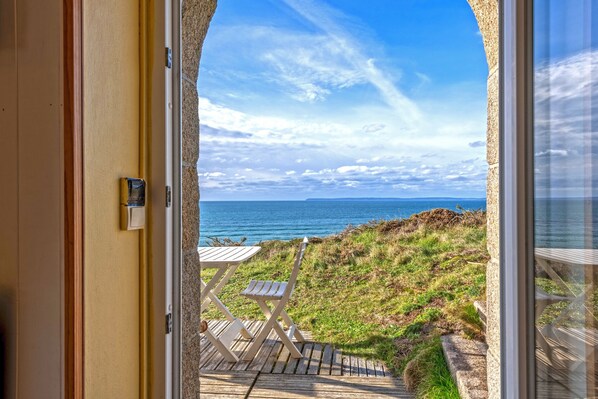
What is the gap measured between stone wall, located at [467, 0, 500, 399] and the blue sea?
16.8m

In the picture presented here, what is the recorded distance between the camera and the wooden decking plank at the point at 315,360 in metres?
2.60

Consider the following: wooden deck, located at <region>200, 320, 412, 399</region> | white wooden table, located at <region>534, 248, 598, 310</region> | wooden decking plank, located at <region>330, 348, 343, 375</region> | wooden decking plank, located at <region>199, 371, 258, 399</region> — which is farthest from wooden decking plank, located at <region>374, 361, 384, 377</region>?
white wooden table, located at <region>534, 248, 598, 310</region>

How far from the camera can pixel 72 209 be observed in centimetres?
75

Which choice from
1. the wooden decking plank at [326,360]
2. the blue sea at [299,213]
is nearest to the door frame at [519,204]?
the wooden decking plank at [326,360]

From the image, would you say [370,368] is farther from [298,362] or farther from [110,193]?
[110,193]

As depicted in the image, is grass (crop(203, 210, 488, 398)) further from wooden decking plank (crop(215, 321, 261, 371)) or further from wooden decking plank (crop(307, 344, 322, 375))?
wooden decking plank (crop(215, 321, 261, 371))

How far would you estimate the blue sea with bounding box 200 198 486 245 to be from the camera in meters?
20.2

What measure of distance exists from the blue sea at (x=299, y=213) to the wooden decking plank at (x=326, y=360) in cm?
1506

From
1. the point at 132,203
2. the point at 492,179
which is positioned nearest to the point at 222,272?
the point at 132,203

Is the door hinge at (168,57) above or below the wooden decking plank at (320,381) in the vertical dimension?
above

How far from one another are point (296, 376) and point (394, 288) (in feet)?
8.68

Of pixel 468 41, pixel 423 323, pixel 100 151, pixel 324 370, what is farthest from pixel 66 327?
pixel 468 41

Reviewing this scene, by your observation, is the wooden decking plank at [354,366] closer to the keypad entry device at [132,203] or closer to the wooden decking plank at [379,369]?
the wooden decking plank at [379,369]

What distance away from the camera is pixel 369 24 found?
20.8 m
